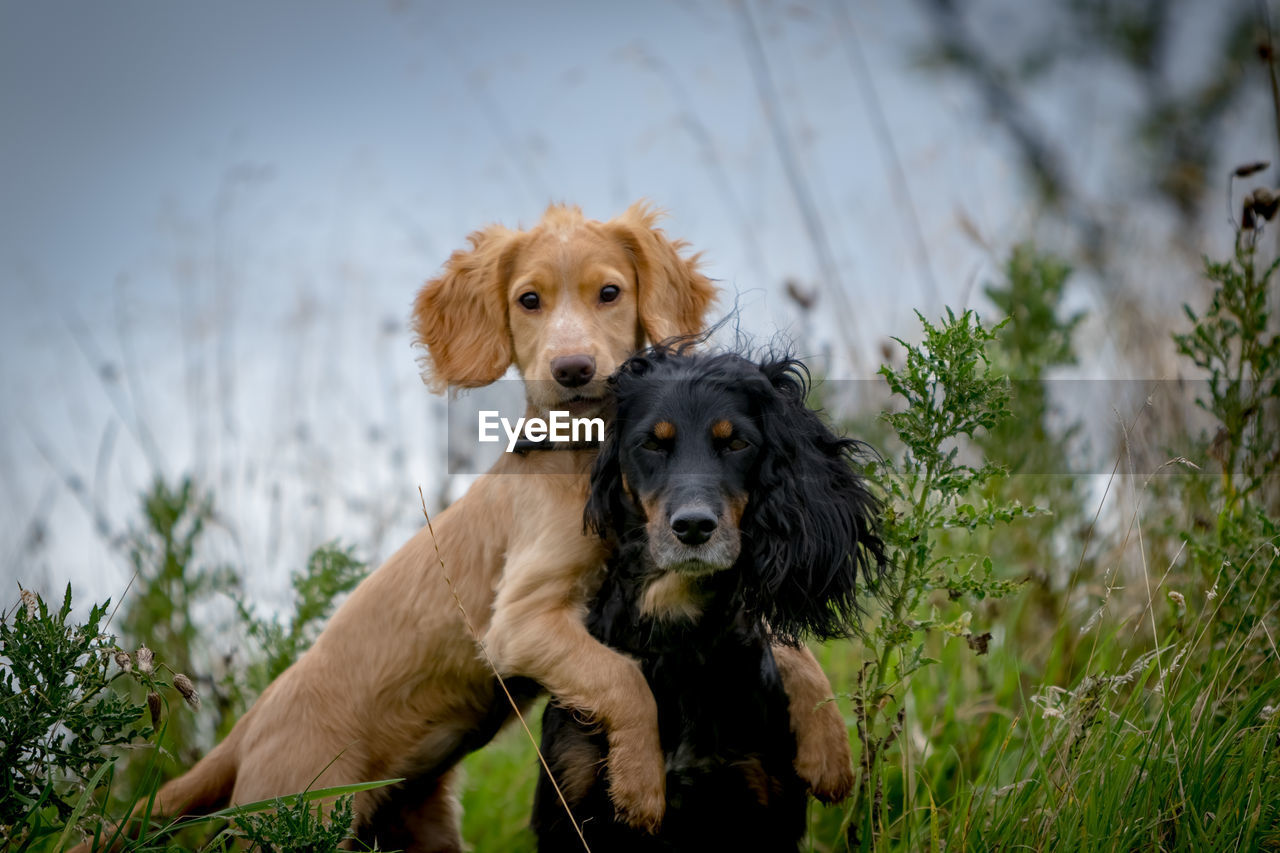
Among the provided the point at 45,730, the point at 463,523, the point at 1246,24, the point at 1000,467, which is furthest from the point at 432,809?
the point at 1246,24

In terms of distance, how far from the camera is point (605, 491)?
2.95 meters

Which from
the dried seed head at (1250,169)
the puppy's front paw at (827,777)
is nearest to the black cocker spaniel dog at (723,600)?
the puppy's front paw at (827,777)

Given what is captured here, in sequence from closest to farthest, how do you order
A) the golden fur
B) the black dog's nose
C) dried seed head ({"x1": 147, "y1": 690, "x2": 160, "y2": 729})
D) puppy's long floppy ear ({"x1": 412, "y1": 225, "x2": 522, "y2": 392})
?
1. dried seed head ({"x1": 147, "y1": 690, "x2": 160, "y2": 729})
2. the black dog's nose
3. the golden fur
4. puppy's long floppy ear ({"x1": 412, "y1": 225, "x2": 522, "y2": 392})

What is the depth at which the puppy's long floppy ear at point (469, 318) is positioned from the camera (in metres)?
3.48

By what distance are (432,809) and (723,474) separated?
1.63 meters

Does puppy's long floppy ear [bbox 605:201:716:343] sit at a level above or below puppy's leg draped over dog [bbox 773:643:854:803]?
above

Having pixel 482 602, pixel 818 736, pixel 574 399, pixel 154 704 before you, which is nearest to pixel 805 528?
pixel 818 736

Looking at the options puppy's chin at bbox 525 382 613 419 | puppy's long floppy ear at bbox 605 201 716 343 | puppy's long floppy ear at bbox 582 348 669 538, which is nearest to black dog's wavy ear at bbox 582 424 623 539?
puppy's long floppy ear at bbox 582 348 669 538

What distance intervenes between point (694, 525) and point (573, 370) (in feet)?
2.22

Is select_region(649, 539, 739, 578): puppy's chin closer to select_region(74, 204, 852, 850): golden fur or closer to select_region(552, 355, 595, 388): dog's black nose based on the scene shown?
select_region(74, 204, 852, 850): golden fur

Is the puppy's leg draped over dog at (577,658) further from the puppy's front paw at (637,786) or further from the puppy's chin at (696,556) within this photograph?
the puppy's chin at (696,556)

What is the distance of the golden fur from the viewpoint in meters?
2.93

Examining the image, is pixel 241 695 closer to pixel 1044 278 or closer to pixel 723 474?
pixel 723 474

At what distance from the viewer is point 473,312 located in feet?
11.6
